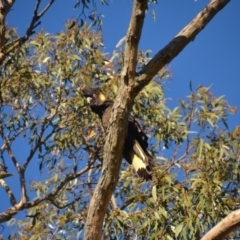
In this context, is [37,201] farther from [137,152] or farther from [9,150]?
[137,152]

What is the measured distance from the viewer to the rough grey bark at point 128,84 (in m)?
2.20

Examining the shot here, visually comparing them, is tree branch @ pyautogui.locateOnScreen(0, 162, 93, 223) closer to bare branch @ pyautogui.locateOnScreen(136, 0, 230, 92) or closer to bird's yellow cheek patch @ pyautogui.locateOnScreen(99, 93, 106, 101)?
bird's yellow cheek patch @ pyautogui.locateOnScreen(99, 93, 106, 101)

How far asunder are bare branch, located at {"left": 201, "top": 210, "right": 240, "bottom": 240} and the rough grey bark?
465 mm

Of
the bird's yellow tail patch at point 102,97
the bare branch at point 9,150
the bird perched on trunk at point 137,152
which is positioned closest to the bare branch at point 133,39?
the bird perched on trunk at point 137,152

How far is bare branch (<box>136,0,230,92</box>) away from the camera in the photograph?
2.25 metres

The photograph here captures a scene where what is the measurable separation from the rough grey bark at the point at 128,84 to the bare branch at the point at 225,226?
0.47 meters

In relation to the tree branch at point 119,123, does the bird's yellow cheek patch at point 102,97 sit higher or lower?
higher

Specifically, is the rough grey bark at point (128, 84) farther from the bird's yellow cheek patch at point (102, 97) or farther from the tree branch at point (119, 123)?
the bird's yellow cheek patch at point (102, 97)

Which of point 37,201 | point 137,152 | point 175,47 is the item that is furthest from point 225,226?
point 37,201

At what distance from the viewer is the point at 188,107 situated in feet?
13.7

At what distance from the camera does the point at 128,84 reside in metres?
2.23

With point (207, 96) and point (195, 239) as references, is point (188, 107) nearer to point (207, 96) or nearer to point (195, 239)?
point (207, 96)

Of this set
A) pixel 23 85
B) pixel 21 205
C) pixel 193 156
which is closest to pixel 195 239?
pixel 193 156

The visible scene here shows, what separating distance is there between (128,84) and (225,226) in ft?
2.26
